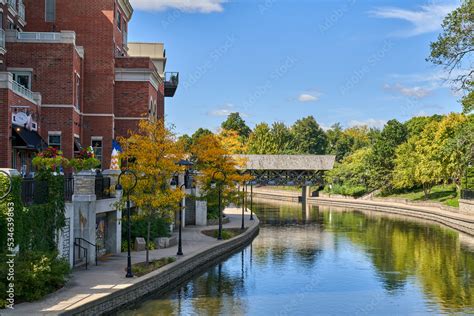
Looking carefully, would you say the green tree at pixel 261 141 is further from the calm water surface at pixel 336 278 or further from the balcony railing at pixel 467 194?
the calm water surface at pixel 336 278

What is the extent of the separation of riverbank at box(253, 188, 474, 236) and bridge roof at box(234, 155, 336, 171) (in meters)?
5.36

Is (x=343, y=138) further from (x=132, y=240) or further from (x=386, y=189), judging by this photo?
(x=132, y=240)

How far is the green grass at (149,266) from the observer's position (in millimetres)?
26212

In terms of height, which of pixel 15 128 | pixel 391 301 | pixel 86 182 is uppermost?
pixel 15 128

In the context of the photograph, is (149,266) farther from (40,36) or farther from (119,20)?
(119,20)

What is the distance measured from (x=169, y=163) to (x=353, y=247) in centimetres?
1861

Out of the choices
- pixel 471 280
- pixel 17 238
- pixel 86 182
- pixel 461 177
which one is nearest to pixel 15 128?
pixel 86 182

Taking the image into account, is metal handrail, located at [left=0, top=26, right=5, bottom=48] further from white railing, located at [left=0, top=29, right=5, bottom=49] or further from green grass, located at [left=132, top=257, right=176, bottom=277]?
green grass, located at [left=132, top=257, right=176, bottom=277]

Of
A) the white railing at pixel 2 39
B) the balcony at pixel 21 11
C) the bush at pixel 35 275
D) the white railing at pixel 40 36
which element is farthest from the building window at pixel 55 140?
the bush at pixel 35 275

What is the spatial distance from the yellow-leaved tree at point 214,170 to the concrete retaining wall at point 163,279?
5.61 meters

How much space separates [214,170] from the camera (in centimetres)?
4722

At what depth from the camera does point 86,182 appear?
27656 mm

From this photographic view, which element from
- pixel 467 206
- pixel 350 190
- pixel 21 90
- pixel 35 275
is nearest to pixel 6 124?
pixel 21 90

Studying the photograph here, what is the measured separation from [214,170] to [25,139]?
16.6 metres
